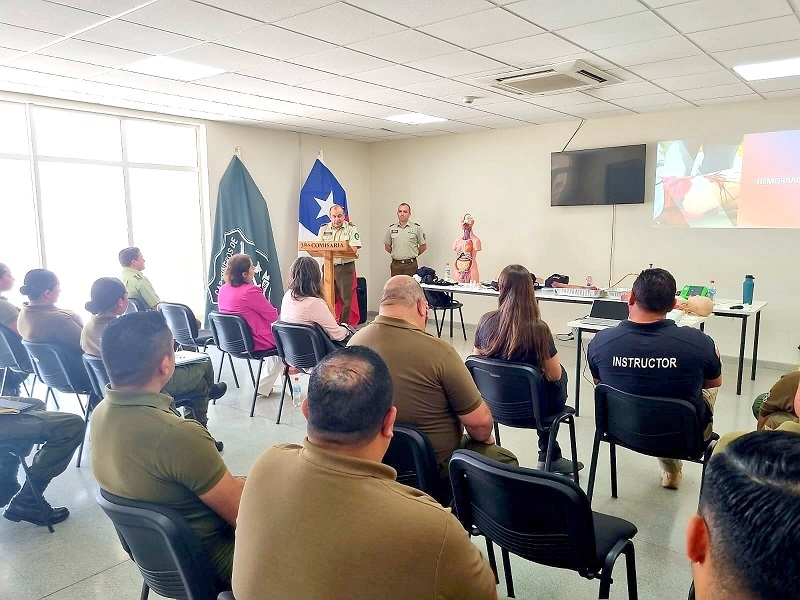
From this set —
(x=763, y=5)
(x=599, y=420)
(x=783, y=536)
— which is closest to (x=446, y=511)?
(x=783, y=536)

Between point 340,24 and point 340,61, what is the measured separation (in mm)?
799

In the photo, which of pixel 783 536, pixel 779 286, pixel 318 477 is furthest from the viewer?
pixel 779 286

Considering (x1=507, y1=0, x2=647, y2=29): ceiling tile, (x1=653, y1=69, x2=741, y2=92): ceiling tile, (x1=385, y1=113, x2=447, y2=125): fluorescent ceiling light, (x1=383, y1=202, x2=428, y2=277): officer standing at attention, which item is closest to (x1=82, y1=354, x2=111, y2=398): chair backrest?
(x1=507, y1=0, x2=647, y2=29): ceiling tile

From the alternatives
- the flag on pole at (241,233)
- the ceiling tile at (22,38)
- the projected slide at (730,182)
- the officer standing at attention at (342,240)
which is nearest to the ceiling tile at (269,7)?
the ceiling tile at (22,38)

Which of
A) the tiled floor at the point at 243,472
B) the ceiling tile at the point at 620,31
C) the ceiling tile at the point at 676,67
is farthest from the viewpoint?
the ceiling tile at the point at 676,67

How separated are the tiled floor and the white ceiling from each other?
2.58m

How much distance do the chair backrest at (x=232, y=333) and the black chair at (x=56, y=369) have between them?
1.07m

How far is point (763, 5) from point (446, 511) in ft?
11.3

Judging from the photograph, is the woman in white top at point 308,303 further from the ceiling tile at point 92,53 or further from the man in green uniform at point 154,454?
the man in green uniform at point 154,454

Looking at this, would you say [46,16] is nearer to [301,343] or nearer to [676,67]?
[301,343]

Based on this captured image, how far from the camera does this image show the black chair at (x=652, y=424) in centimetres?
240

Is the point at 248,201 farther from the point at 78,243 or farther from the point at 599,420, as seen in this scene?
the point at 599,420

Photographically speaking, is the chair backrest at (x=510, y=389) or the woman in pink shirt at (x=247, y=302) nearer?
the chair backrest at (x=510, y=389)

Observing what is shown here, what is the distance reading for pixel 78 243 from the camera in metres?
6.05
